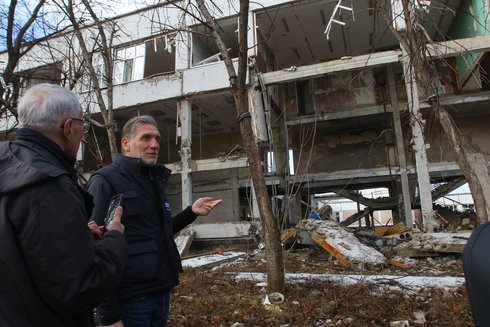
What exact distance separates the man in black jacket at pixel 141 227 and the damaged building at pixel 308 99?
9.68 m

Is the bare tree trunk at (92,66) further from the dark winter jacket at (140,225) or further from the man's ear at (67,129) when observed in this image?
the man's ear at (67,129)

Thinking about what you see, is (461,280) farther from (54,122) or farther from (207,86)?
(207,86)

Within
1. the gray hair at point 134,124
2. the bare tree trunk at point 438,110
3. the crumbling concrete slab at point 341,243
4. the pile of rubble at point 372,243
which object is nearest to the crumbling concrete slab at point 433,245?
the pile of rubble at point 372,243

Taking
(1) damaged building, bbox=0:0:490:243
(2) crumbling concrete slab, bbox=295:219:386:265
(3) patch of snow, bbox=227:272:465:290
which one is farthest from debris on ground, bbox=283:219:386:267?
(1) damaged building, bbox=0:0:490:243

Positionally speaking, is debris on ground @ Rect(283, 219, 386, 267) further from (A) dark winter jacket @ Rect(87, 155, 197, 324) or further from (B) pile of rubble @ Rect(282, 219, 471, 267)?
(A) dark winter jacket @ Rect(87, 155, 197, 324)

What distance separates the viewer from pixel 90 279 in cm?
118

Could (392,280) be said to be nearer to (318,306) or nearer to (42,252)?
(318,306)

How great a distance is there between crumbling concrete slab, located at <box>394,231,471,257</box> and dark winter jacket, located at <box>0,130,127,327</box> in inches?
320

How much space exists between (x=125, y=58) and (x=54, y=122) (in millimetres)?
15670

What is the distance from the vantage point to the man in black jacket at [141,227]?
6.16 ft

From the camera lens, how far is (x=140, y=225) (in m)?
1.98

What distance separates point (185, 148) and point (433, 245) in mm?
9199

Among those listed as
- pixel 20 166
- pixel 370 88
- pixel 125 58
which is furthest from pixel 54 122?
pixel 125 58

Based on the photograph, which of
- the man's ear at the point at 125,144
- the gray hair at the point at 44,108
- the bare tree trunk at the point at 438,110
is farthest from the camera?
the bare tree trunk at the point at 438,110
